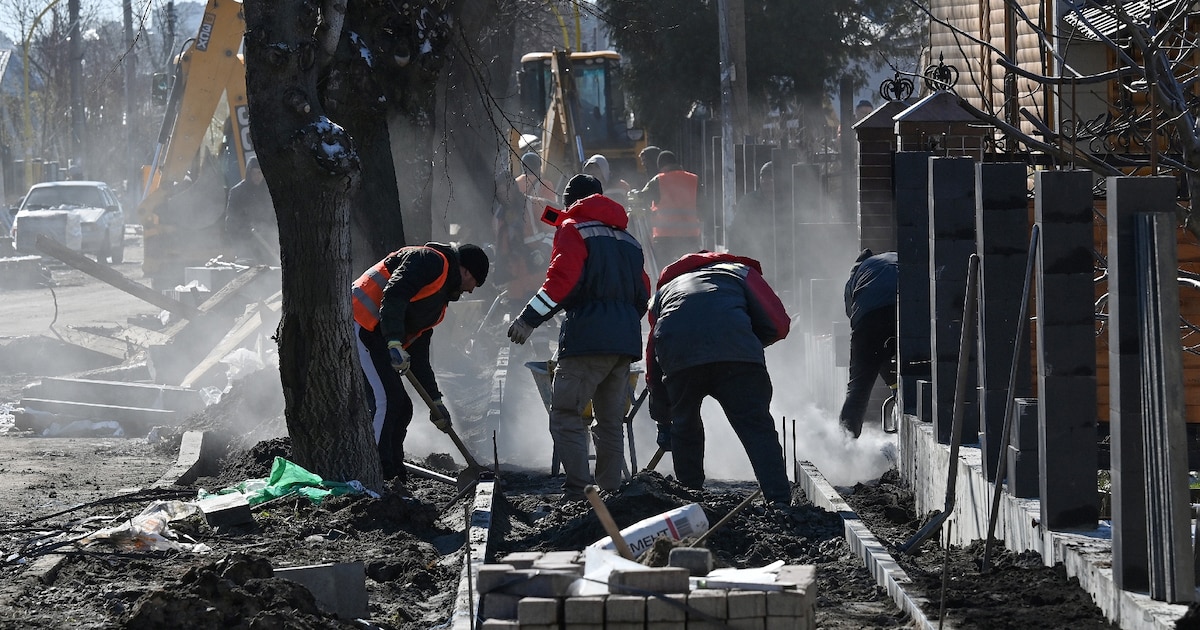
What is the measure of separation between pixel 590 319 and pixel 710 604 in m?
4.39

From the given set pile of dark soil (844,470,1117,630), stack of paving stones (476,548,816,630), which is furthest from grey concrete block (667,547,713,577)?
pile of dark soil (844,470,1117,630)

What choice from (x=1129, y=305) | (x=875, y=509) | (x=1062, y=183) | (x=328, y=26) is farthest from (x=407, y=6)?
(x=1129, y=305)

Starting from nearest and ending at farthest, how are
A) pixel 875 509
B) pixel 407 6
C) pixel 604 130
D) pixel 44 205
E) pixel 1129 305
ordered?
pixel 1129 305 < pixel 875 509 < pixel 407 6 < pixel 604 130 < pixel 44 205

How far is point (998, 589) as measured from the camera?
6055mm

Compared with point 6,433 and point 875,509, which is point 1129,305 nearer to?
point 875,509

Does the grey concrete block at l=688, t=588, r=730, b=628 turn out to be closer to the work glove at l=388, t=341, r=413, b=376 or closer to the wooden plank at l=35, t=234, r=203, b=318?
the work glove at l=388, t=341, r=413, b=376

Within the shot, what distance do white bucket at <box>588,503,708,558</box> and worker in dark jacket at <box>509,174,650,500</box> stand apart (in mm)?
3103

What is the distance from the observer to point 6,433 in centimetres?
1356

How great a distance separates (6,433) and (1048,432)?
1011 cm

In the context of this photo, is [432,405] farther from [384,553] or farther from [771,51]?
[771,51]

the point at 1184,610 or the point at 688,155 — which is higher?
the point at 688,155

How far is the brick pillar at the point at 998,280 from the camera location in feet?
24.2

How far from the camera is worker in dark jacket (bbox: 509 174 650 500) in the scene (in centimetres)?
880

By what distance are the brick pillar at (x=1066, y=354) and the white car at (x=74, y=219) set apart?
28551mm
